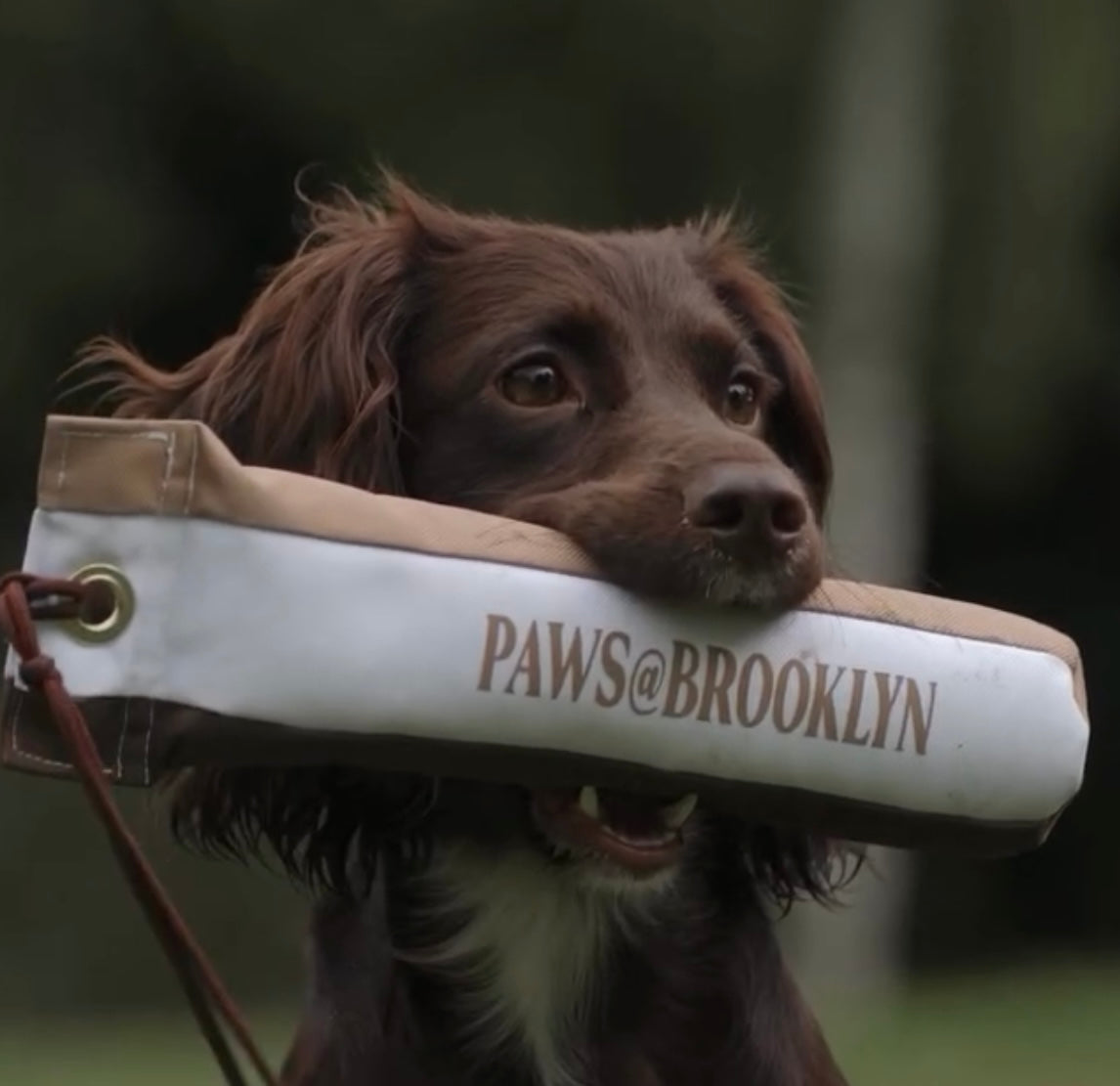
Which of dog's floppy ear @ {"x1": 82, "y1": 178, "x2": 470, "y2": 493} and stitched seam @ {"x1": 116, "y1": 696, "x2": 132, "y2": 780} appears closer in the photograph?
stitched seam @ {"x1": 116, "y1": 696, "x2": 132, "y2": 780}

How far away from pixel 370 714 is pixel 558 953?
840 millimetres

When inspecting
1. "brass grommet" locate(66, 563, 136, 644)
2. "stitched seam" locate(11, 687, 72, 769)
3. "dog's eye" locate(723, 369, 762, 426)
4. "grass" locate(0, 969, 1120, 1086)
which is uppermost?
"dog's eye" locate(723, 369, 762, 426)

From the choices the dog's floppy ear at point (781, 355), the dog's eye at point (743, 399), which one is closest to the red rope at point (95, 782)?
the dog's eye at point (743, 399)

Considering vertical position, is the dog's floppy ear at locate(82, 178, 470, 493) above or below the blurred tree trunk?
above

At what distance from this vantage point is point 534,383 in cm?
448

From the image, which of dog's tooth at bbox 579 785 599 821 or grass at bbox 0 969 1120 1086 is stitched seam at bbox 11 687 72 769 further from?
grass at bbox 0 969 1120 1086

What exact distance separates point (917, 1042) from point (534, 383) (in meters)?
6.14

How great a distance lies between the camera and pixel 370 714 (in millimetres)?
3598

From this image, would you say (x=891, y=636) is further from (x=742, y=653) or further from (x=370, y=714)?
(x=370, y=714)

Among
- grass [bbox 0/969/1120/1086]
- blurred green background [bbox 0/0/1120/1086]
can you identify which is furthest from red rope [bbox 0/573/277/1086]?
blurred green background [bbox 0/0/1120/1086]

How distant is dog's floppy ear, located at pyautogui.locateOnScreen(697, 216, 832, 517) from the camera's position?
4898mm

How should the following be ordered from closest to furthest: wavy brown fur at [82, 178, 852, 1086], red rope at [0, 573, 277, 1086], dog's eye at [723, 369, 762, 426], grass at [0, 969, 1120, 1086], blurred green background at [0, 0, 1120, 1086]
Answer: red rope at [0, 573, 277, 1086] < wavy brown fur at [82, 178, 852, 1086] < dog's eye at [723, 369, 762, 426] < grass at [0, 969, 1120, 1086] < blurred green background at [0, 0, 1120, 1086]

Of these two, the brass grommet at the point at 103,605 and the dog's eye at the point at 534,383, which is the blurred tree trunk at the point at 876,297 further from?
the brass grommet at the point at 103,605

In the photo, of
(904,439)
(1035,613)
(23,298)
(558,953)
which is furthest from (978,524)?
(558,953)
